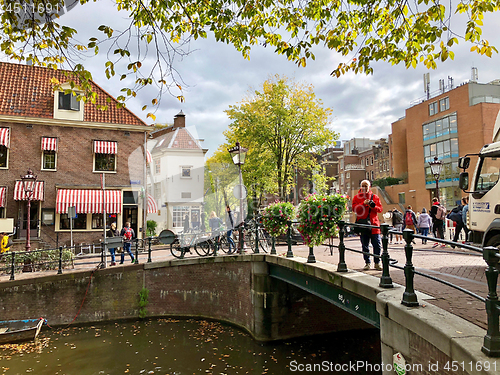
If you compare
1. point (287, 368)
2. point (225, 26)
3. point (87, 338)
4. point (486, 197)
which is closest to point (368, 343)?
point (287, 368)

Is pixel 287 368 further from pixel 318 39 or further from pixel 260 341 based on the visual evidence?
pixel 318 39

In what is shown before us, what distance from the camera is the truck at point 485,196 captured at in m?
7.11

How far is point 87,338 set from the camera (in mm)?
11836

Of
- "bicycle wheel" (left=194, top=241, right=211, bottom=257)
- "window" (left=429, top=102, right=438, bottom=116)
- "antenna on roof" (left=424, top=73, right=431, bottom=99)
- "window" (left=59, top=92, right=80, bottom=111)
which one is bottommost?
"bicycle wheel" (left=194, top=241, right=211, bottom=257)

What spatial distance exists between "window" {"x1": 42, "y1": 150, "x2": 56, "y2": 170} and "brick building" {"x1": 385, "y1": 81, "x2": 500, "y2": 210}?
37104mm

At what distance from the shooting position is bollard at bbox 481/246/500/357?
3.12 metres

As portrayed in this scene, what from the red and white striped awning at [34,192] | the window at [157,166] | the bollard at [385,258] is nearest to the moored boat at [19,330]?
the red and white striped awning at [34,192]

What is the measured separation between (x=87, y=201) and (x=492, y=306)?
769 inches

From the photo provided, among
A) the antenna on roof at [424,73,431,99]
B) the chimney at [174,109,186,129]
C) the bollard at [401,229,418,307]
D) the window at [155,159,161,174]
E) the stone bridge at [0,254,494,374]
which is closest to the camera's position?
the bollard at [401,229,418,307]

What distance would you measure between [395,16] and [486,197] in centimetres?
439

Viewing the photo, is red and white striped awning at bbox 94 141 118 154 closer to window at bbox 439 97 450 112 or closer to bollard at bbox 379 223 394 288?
bollard at bbox 379 223 394 288

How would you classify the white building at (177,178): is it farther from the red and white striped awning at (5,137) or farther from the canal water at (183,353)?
the canal water at (183,353)

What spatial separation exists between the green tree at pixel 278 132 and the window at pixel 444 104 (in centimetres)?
2435

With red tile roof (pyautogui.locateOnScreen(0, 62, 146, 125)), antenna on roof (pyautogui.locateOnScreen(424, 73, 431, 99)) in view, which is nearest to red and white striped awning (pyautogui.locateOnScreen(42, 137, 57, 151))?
red tile roof (pyautogui.locateOnScreen(0, 62, 146, 125))
